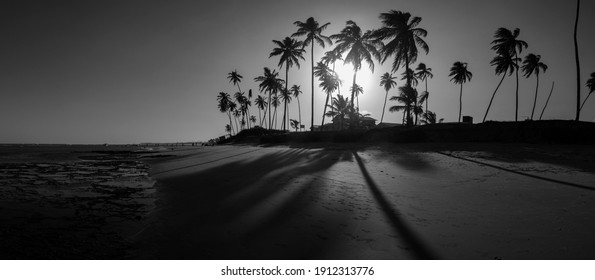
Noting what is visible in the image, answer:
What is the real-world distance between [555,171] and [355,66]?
2725 centimetres

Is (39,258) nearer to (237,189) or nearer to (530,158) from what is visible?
(237,189)

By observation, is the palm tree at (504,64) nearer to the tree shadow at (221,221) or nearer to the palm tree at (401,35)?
the palm tree at (401,35)

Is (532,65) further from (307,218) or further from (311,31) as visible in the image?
(307,218)

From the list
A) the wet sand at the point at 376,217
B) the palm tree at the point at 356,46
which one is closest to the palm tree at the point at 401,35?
the palm tree at the point at 356,46

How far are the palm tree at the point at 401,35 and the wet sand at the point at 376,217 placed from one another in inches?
848

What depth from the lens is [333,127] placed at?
67.2m

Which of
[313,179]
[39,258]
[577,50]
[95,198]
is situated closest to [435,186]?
[313,179]

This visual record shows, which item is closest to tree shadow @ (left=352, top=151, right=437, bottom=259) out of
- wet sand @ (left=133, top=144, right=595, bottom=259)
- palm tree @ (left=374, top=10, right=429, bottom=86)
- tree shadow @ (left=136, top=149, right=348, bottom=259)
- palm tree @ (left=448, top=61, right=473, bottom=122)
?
wet sand @ (left=133, top=144, right=595, bottom=259)

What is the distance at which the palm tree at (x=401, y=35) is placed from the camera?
27859mm

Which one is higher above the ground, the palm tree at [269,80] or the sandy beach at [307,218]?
the palm tree at [269,80]

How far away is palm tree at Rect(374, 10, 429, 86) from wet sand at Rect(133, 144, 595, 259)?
2155 cm

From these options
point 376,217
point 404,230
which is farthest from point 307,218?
point 404,230

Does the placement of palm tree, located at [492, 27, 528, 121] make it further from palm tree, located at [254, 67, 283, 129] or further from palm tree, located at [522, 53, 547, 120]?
palm tree, located at [254, 67, 283, 129]

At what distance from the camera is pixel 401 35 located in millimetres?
27984
